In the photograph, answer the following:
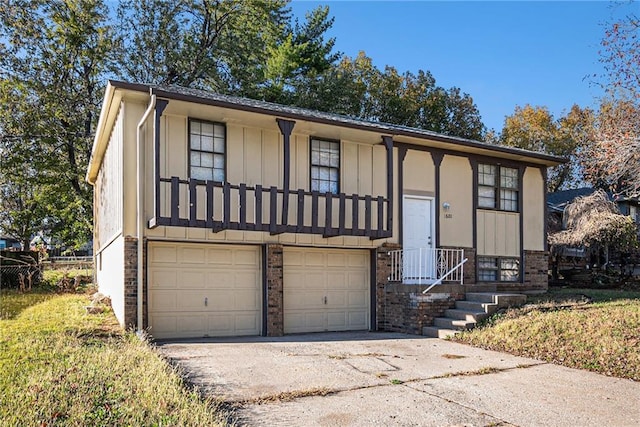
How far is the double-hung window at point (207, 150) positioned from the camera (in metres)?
10.6

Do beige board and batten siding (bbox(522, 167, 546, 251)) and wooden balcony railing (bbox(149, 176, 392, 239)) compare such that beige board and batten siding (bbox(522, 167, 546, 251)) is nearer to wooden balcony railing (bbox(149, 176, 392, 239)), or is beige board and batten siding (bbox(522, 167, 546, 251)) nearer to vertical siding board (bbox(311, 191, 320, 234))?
wooden balcony railing (bbox(149, 176, 392, 239))

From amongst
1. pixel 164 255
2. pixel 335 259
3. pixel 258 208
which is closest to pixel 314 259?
pixel 335 259

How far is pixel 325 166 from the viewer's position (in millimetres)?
12172

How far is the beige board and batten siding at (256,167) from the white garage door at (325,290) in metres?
0.44

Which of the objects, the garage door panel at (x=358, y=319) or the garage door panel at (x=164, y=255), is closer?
the garage door panel at (x=164, y=255)

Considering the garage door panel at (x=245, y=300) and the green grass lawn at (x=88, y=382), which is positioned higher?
the garage door panel at (x=245, y=300)

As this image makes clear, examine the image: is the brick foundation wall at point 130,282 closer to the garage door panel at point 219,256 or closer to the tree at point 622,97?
the garage door panel at point 219,256

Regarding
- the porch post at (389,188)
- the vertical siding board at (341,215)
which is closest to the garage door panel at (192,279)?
the vertical siding board at (341,215)

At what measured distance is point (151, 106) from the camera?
9.63m

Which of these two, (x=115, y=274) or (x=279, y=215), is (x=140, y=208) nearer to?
(x=115, y=274)

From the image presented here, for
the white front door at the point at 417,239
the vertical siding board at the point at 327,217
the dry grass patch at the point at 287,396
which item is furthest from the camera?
the white front door at the point at 417,239

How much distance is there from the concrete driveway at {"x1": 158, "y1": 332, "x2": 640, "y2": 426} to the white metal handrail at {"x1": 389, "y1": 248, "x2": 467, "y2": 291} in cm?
312

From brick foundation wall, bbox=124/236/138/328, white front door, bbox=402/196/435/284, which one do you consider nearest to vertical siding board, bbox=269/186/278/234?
brick foundation wall, bbox=124/236/138/328

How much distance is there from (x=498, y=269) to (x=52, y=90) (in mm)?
17647
